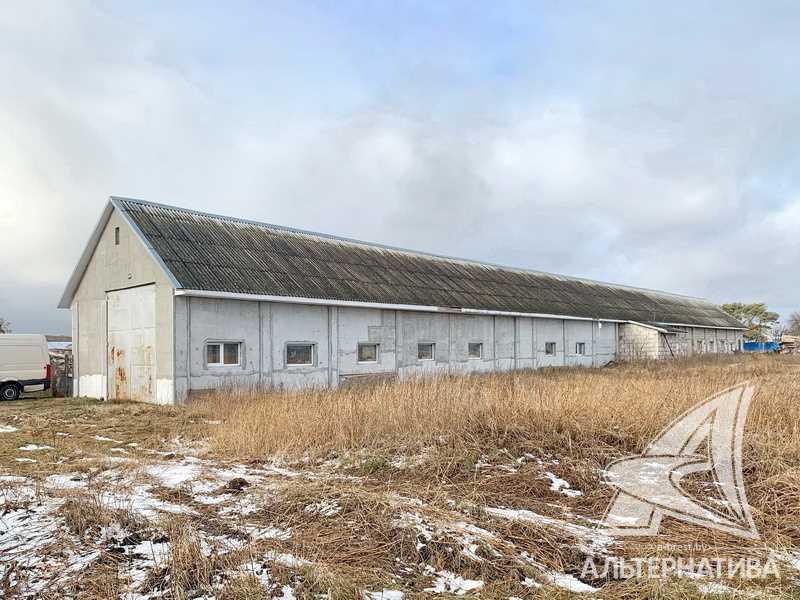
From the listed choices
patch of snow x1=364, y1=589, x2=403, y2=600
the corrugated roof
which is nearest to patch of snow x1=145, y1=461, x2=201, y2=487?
patch of snow x1=364, y1=589, x2=403, y2=600

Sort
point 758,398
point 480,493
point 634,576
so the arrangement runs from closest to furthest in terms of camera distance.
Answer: point 634,576, point 480,493, point 758,398

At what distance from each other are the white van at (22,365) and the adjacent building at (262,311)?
1.22 meters

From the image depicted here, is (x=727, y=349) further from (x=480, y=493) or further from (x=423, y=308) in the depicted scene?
(x=480, y=493)

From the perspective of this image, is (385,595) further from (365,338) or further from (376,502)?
(365,338)

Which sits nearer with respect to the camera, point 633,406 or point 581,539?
point 581,539

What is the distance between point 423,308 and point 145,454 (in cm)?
1372

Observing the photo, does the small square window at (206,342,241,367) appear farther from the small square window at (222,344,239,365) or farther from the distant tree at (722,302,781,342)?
the distant tree at (722,302,781,342)

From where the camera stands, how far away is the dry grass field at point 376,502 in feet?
13.5

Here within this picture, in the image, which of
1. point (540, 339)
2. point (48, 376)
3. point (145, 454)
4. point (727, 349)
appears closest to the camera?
point (145, 454)

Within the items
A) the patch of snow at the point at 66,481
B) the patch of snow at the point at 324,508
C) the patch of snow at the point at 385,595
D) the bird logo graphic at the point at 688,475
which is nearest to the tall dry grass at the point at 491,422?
the bird logo graphic at the point at 688,475

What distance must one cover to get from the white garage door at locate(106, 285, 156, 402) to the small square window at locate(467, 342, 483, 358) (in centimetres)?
1236

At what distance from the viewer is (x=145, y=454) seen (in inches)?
344

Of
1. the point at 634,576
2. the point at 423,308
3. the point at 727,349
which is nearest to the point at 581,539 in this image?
the point at 634,576

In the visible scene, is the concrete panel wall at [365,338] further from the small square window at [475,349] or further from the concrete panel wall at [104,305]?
the concrete panel wall at [104,305]
